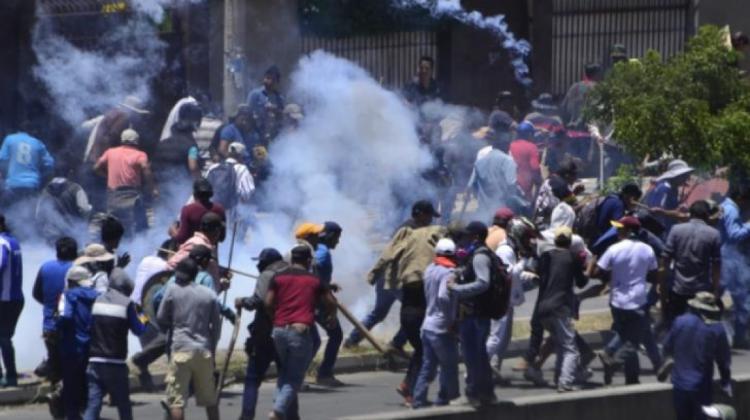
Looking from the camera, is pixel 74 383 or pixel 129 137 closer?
pixel 74 383

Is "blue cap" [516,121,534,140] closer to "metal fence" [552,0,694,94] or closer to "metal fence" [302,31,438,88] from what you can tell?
"metal fence" [302,31,438,88]

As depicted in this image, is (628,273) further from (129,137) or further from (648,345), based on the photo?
(129,137)

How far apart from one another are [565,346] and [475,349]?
1151 mm

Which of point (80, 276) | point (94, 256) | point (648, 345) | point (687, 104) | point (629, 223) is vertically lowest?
point (648, 345)

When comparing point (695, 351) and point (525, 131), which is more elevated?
point (525, 131)

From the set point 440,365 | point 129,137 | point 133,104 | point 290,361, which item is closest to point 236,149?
point 129,137

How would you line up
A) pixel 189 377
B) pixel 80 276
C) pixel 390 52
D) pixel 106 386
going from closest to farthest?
pixel 106 386
pixel 189 377
pixel 80 276
pixel 390 52

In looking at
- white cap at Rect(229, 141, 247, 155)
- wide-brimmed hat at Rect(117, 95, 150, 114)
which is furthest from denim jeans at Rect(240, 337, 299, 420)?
wide-brimmed hat at Rect(117, 95, 150, 114)

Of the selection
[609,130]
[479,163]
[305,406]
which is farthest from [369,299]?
[609,130]

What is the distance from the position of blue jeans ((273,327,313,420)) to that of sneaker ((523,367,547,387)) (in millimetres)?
2753

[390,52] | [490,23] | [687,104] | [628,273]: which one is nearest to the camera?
[628,273]

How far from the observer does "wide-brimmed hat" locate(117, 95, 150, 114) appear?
19.5 meters

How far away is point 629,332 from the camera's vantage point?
46.9 ft

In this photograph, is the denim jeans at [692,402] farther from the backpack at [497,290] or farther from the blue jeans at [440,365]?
the blue jeans at [440,365]
